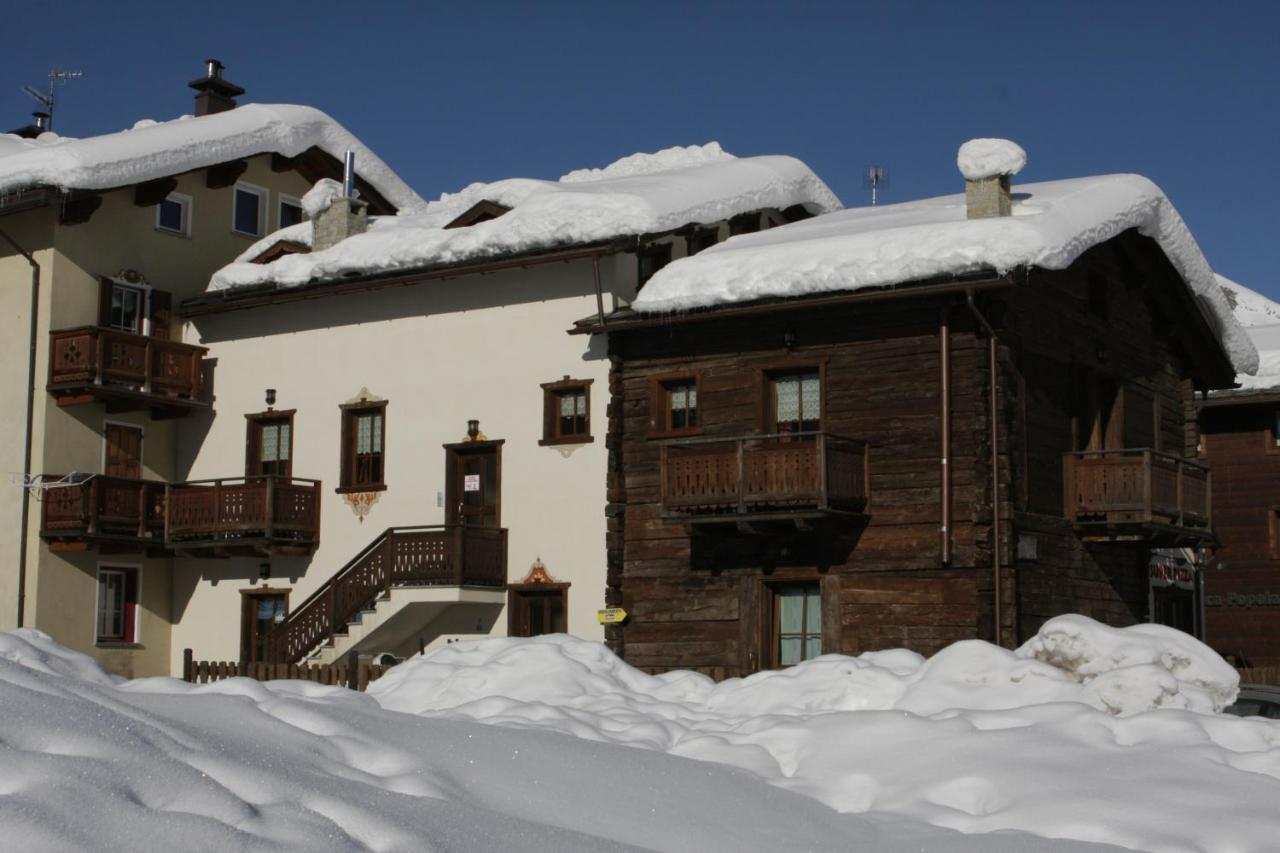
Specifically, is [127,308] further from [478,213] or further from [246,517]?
[478,213]

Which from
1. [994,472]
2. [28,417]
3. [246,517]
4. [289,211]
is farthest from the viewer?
[289,211]

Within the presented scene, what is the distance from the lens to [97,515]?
27.7 m

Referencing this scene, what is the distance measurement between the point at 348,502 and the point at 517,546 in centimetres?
352

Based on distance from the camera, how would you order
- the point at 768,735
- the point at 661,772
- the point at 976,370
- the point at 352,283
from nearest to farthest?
1. the point at 661,772
2. the point at 768,735
3. the point at 976,370
4. the point at 352,283

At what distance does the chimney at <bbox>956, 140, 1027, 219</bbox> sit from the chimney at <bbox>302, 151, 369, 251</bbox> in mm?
11190

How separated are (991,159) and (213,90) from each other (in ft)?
58.1

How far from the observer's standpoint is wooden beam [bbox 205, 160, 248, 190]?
31.3 m

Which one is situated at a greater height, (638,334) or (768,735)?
(638,334)

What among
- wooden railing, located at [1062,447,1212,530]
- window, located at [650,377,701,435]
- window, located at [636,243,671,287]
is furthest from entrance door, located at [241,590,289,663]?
wooden railing, located at [1062,447,1212,530]

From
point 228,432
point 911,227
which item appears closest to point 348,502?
point 228,432

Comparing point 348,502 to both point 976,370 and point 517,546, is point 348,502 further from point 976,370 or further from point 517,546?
point 976,370

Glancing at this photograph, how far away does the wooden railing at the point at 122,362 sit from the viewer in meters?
27.7

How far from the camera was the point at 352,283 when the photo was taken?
27.7 m

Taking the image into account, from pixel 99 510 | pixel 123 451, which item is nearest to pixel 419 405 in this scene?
pixel 99 510
